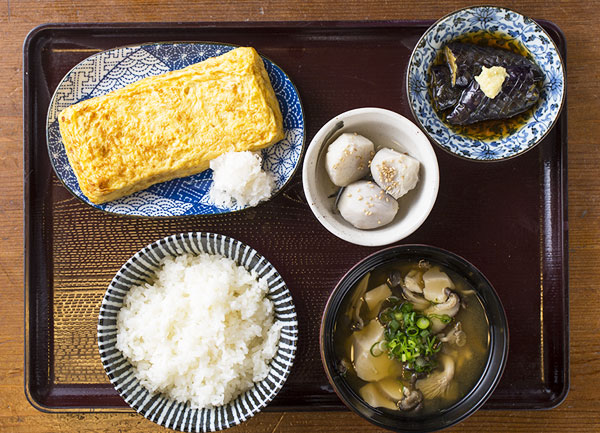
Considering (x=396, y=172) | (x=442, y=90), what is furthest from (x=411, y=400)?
(x=442, y=90)

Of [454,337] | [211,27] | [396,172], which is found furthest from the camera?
[211,27]

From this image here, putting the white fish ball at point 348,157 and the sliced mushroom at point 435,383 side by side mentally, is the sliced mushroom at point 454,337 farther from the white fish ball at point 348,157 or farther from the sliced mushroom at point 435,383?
the white fish ball at point 348,157

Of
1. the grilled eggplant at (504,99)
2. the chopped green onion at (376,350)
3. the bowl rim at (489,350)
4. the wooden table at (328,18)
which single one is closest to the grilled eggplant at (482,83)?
the grilled eggplant at (504,99)

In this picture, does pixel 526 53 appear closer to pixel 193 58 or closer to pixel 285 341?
pixel 193 58

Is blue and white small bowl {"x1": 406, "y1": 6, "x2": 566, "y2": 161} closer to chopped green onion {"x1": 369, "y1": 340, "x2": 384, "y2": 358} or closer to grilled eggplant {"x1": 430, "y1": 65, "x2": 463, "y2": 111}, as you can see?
grilled eggplant {"x1": 430, "y1": 65, "x2": 463, "y2": 111}

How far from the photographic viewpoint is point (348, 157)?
1.96 m

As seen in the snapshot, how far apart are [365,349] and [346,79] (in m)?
1.23

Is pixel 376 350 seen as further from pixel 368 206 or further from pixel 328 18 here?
pixel 328 18

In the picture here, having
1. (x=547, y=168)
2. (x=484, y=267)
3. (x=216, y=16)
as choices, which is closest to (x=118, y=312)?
(x=216, y=16)

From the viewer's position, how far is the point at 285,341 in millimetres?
2088

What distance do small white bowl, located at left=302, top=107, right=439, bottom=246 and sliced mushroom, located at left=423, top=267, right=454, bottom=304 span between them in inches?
10.7

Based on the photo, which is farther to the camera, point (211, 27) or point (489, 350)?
point (211, 27)

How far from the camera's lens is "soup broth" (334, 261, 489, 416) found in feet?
6.64

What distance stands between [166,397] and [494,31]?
7.08ft
